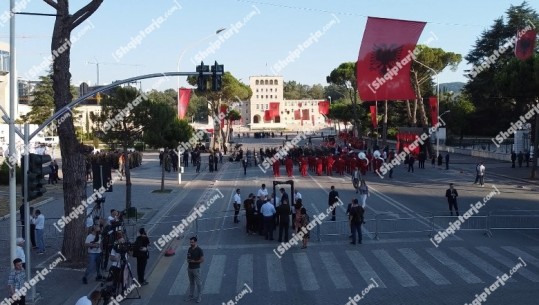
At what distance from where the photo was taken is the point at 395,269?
1498 centimetres

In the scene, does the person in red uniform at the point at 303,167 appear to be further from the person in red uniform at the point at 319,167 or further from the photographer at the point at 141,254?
the photographer at the point at 141,254

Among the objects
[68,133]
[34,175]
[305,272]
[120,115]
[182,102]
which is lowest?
[305,272]

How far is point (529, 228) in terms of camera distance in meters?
20.2

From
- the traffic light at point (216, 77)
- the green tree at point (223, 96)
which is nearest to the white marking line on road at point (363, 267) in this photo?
the traffic light at point (216, 77)

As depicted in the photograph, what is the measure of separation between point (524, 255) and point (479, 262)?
1.67m

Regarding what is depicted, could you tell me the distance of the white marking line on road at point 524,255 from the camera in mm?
15577

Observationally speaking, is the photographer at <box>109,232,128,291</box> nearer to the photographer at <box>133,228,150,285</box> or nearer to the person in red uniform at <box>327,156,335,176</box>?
the photographer at <box>133,228,150,285</box>

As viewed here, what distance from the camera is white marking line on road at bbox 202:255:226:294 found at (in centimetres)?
1360

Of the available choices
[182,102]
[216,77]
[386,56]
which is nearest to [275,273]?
[216,77]

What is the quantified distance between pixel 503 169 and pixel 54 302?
3902 cm

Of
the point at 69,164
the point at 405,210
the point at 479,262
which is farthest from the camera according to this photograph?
the point at 405,210

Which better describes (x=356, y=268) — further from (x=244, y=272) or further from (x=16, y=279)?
(x=16, y=279)

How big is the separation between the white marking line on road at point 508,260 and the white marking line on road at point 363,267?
3373mm

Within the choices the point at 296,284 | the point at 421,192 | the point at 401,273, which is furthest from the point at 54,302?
the point at 421,192
